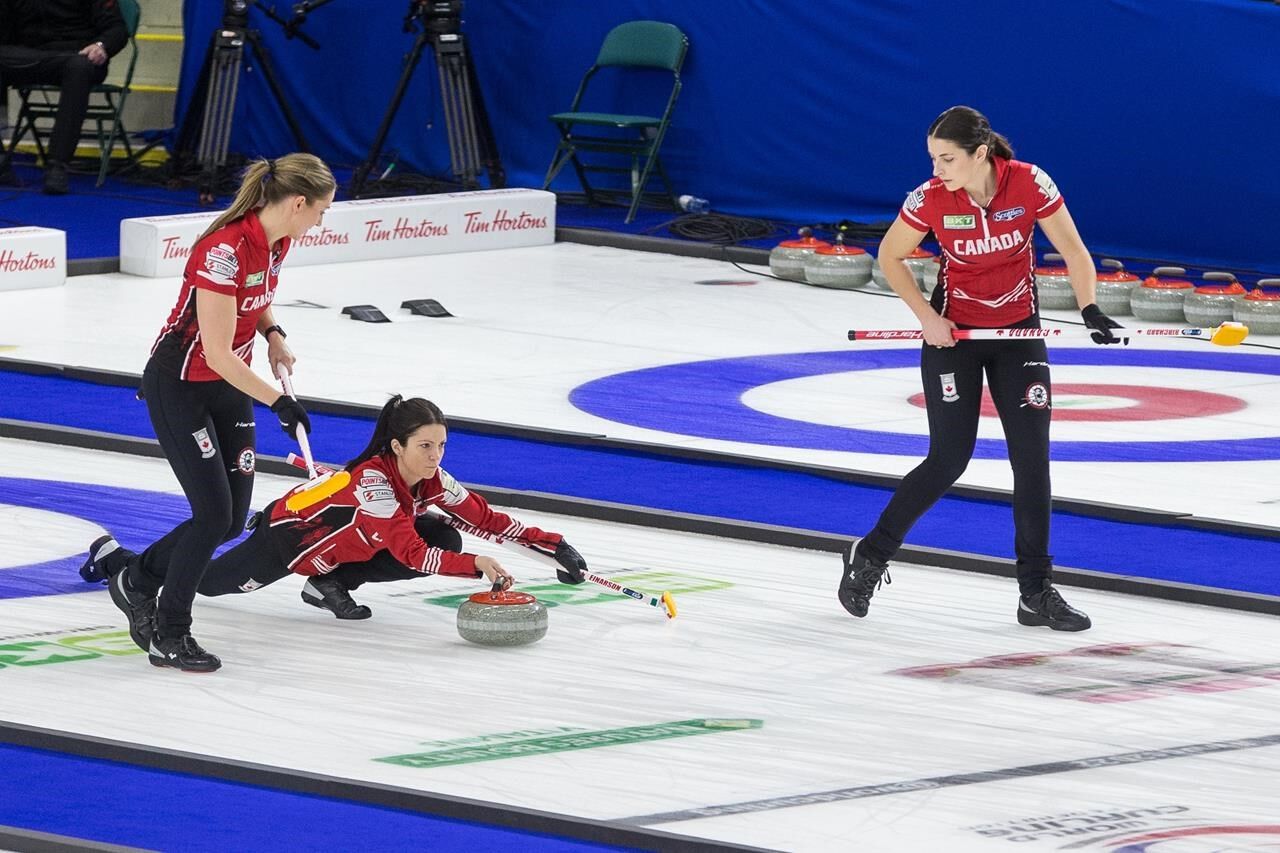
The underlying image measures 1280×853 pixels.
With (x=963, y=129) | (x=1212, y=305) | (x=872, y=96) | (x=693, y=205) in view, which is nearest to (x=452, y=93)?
(x=693, y=205)

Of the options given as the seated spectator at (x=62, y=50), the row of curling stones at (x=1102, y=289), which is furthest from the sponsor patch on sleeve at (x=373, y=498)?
the seated spectator at (x=62, y=50)

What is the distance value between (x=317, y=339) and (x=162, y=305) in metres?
1.21

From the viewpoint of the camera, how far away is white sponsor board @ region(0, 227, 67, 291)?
1069 cm

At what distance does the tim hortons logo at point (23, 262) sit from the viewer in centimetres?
1066

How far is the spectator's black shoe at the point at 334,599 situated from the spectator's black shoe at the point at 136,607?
0.45 m

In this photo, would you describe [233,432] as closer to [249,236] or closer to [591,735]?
[249,236]

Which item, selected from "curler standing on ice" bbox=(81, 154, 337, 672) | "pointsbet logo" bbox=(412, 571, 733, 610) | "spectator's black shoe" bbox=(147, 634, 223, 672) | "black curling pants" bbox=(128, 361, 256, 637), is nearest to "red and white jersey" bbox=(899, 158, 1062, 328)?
"pointsbet logo" bbox=(412, 571, 733, 610)

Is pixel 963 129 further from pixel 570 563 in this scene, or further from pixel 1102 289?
pixel 1102 289

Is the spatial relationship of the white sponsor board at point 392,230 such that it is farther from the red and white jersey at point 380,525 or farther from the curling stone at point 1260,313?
the red and white jersey at point 380,525

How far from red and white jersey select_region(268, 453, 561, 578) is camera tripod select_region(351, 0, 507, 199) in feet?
27.4

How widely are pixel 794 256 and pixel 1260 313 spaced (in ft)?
8.72

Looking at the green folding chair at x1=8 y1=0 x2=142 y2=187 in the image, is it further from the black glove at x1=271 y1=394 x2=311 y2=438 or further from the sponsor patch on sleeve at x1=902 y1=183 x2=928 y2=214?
the black glove at x1=271 y1=394 x2=311 y2=438

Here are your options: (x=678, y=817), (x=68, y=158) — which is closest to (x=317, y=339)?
(x=68, y=158)

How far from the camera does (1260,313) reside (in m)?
10.4
